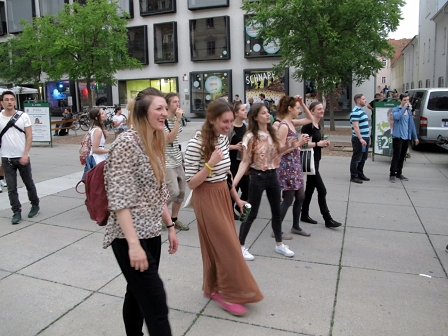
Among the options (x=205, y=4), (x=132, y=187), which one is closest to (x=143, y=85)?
(x=205, y=4)

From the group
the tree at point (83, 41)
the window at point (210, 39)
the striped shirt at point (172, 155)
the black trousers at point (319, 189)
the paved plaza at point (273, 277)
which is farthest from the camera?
the window at point (210, 39)

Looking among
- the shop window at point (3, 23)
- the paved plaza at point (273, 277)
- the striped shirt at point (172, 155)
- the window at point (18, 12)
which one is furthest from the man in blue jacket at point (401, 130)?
the shop window at point (3, 23)

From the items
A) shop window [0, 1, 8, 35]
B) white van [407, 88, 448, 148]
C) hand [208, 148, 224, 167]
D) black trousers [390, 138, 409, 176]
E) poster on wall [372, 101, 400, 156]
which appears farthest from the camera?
shop window [0, 1, 8, 35]

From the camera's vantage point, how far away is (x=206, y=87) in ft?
89.2

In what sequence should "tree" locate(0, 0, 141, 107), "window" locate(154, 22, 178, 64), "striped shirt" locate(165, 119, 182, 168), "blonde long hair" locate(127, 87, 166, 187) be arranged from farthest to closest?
"window" locate(154, 22, 178, 64) → "tree" locate(0, 0, 141, 107) → "striped shirt" locate(165, 119, 182, 168) → "blonde long hair" locate(127, 87, 166, 187)

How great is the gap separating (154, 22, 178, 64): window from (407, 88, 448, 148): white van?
18741 mm

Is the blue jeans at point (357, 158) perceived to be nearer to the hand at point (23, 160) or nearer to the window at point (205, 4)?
the hand at point (23, 160)

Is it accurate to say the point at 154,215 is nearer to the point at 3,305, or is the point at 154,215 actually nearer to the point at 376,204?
the point at 3,305

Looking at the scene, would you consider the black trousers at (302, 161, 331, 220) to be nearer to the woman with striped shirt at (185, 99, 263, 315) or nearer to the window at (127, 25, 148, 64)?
the woman with striped shirt at (185, 99, 263, 315)

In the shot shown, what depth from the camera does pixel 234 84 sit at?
26.7 metres

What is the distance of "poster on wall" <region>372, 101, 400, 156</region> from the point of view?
34.7ft

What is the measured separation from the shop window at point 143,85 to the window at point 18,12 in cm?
1015

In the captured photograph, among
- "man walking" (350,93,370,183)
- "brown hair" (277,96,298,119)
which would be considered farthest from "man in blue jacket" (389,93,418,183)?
"brown hair" (277,96,298,119)

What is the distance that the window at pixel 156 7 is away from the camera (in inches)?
1064
